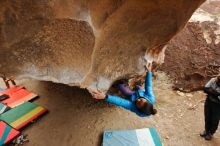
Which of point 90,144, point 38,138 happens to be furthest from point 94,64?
point 38,138

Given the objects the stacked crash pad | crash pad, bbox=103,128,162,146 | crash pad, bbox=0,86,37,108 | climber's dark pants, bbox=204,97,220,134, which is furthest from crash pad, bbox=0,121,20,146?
climber's dark pants, bbox=204,97,220,134

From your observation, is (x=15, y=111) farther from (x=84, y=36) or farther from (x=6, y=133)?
(x=84, y=36)

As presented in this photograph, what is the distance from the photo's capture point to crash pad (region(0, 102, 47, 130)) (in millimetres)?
3248

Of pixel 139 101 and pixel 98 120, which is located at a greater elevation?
pixel 139 101

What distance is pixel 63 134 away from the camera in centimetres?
312

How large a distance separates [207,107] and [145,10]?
1.33m

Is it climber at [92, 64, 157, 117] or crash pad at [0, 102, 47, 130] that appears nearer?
climber at [92, 64, 157, 117]

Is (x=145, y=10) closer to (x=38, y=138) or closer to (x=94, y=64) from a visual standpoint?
(x=94, y=64)

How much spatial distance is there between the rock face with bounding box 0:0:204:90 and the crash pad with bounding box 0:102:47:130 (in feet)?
4.50

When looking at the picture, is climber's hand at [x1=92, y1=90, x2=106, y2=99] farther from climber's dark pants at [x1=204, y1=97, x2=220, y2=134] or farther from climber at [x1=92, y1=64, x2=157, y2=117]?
climber's dark pants at [x1=204, y1=97, x2=220, y2=134]

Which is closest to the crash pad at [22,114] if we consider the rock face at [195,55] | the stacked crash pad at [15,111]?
the stacked crash pad at [15,111]

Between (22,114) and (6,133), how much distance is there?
0.38m

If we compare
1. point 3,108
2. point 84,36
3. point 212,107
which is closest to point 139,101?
point 84,36

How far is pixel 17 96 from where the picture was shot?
376cm
